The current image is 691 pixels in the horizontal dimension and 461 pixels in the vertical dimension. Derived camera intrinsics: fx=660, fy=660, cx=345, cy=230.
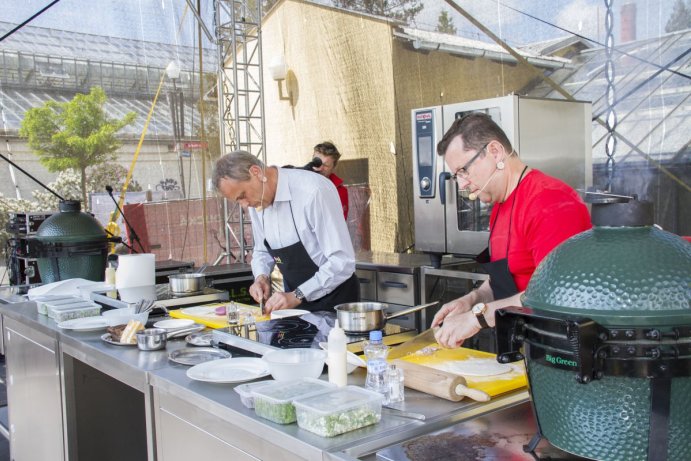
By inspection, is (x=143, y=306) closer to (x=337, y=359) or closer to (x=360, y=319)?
(x=360, y=319)

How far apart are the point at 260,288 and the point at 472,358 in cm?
141

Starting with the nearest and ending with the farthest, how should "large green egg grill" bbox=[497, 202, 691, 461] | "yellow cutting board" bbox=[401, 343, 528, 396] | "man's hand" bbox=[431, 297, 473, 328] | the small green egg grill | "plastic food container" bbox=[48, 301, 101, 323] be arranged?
"large green egg grill" bbox=[497, 202, 691, 461]
"yellow cutting board" bbox=[401, 343, 528, 396]
"man's hand" bbox=[431, 297, 473, 328]
"plastic food container" bbox=[48, 301, 101, 323]
the small green egg grill

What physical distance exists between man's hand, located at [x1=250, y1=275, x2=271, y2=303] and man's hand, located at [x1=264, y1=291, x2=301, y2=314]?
0.15 meters

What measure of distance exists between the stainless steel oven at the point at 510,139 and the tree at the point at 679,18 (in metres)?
0.65

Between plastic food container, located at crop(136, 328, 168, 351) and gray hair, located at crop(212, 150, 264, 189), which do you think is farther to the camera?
gray hair, located at crop(212, 150, 264, 189)

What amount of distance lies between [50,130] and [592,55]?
16.8 feet

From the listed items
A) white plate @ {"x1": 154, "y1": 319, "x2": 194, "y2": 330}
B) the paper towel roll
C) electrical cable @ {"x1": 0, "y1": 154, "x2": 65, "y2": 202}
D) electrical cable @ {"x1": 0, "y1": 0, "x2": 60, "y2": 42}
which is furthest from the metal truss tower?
white plate @ {"x1": 154, "y1": 319, "x2": 194, "y2": 330}

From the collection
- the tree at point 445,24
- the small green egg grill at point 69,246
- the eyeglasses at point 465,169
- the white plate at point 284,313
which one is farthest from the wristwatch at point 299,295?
the tree at point 445,24

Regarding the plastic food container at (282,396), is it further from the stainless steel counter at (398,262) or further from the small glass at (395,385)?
the stainless steel counter at (398,262)

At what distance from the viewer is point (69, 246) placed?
356cm

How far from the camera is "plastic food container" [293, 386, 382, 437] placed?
53.9 inches

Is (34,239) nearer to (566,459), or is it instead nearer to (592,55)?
(566,459)

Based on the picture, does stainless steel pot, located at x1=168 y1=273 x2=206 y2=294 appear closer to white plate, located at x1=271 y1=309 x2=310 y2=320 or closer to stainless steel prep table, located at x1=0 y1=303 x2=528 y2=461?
stainless steel prep table, located at x1=0 y1=303 x2=528 y2=461

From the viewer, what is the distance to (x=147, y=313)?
2535mm
